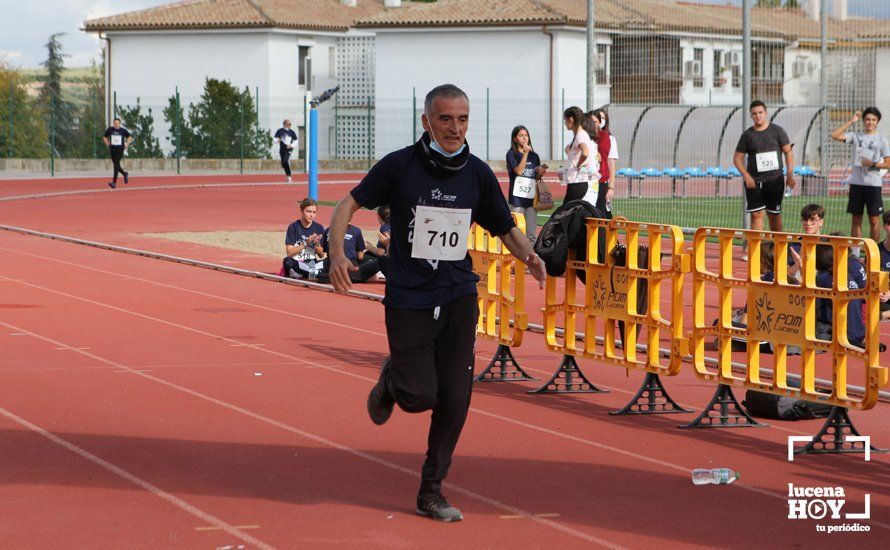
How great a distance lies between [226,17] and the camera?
2680 inches

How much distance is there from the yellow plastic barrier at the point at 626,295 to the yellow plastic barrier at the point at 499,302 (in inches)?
10.7

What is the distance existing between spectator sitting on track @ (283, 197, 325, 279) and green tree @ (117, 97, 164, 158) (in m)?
38.3

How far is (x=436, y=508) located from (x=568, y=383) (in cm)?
383

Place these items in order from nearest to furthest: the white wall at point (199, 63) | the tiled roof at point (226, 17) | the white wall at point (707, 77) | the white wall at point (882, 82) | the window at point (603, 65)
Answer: the white wall at point (882, 82)
the window at point (603, 65)
the white wall at point (707, 77)
the white wall at point (199, 63)
the tiled roof at point (226, 17)

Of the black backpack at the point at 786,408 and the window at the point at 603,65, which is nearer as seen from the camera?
the black backpack at the point at 786,408

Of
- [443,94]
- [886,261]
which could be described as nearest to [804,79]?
[886,261]

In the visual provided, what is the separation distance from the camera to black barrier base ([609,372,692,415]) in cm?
938

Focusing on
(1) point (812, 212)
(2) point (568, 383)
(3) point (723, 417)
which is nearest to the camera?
(3) point (723, 417)

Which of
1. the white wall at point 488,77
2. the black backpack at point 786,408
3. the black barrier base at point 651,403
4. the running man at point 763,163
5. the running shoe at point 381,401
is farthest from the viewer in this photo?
the white wall at point 488,77

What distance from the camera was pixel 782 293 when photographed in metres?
8.52

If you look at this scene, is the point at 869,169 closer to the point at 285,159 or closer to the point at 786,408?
the point at 786,408

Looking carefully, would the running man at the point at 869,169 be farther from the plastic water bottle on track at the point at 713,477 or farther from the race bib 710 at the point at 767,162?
the plastic water bottle on track at the point at 713,477

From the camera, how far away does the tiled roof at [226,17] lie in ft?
221

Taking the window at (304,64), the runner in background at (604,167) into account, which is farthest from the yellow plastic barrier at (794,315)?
the window at (304,64)
